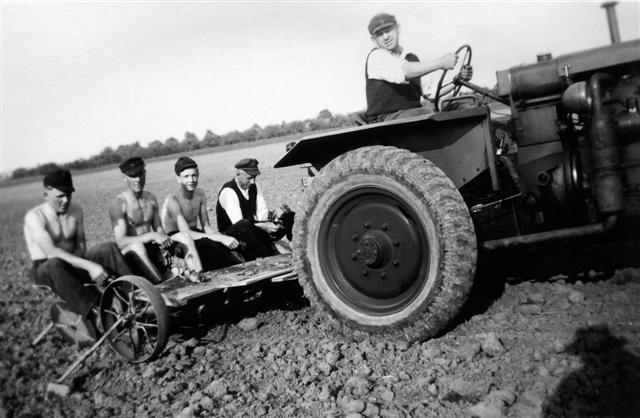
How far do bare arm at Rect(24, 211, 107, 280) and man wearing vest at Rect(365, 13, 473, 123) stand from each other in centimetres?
251

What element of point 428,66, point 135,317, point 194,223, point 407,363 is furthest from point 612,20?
point 194,223

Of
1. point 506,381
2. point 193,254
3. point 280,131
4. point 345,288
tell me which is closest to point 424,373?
point 506,381

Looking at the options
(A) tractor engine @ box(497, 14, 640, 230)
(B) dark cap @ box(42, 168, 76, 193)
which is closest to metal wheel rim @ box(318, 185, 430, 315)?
(A) tractor engine @ box(497, 14, 640, 230)

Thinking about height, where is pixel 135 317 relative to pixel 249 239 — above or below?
below

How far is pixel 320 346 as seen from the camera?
3.09 meters

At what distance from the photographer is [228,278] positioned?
3.64m

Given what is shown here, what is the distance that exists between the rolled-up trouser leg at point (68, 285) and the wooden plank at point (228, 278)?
55 centimetres

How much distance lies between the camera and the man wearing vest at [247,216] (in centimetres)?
451

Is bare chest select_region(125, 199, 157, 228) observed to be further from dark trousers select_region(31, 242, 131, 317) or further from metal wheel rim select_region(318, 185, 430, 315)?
metal wheel rim select_region(318, 185, 430, 315)

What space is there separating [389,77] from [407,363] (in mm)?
1968

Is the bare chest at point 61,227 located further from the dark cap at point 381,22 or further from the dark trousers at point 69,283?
the dark cap at point 381,22

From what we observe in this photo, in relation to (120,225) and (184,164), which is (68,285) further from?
(184,164)

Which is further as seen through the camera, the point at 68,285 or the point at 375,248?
the point at 68,285

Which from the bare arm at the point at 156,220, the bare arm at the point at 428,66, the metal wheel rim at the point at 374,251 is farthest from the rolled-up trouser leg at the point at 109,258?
the bare arm at the point at 428,66
